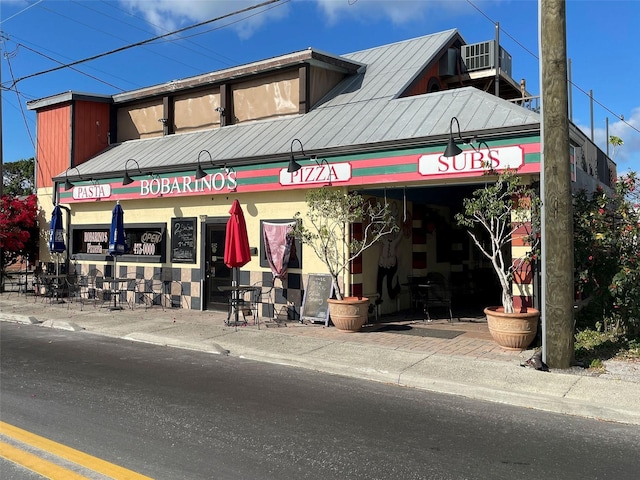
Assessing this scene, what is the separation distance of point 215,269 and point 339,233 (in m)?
3.72

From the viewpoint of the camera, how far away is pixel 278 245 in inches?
438

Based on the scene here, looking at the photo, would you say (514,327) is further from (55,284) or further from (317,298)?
(55,284)

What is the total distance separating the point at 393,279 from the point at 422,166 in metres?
3.50

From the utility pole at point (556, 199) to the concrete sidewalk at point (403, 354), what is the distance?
47 cm

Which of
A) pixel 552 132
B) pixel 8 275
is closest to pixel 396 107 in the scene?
pixel 552 132

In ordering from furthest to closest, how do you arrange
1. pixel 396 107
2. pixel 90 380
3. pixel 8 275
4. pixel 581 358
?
pixel 8 275 < pixel 396 107 < pixel 581 358 < pixel 90 380

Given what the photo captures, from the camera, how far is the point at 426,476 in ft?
12.7

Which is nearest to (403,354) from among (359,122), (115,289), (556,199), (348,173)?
(556,199)

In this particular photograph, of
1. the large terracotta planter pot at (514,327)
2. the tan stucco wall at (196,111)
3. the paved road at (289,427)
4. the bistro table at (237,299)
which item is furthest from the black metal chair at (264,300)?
the tan stucco wall at (196,111)

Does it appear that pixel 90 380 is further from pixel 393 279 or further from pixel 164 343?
pixel 393 279

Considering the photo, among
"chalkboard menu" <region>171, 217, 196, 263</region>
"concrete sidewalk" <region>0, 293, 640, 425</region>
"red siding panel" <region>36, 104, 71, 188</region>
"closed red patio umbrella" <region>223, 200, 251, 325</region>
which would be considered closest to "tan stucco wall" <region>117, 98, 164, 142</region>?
"red siding panel" <region>36, 104, 71, 188</region>

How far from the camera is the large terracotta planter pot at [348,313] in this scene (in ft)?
31.1

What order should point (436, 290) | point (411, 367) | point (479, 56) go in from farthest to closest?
point (479, 56) < point (436, 290) < point (411, 367)

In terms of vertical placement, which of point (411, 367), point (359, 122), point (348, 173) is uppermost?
point (359, 122)
